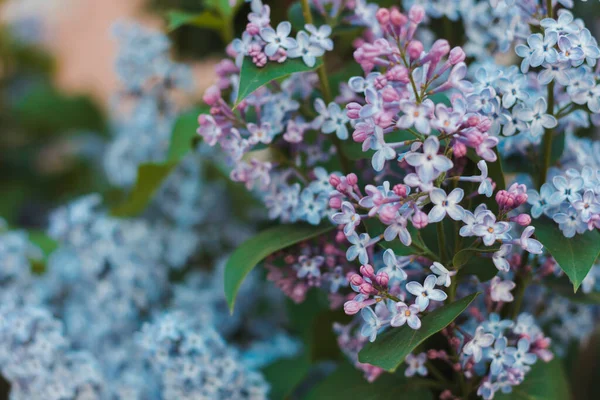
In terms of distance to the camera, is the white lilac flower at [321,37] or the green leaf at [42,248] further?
the green leaf at [42,248]

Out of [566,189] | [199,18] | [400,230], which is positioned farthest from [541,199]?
[199,18]

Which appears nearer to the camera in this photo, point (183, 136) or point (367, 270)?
point (367, 270)

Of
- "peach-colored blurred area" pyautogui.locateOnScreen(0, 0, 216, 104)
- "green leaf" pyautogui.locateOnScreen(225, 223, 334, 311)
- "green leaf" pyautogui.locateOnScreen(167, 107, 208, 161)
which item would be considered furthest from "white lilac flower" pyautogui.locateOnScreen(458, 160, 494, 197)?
"peach-colored blurred area" pyautogui.locateOnScreen(0, 0, 216, 104)

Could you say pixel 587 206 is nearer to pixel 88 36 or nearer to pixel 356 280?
pixel 356 280

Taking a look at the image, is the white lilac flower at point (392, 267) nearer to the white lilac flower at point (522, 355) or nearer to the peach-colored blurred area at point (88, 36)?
the white lilac flower at point (522, 355)

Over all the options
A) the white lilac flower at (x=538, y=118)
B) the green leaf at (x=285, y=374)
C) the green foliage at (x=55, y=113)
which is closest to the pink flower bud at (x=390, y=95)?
the white lilac flower at (x=538, y=118)

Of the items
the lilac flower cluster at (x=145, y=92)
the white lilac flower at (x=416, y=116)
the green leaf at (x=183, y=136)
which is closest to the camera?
the white lilac flower at (x=416, y=116)

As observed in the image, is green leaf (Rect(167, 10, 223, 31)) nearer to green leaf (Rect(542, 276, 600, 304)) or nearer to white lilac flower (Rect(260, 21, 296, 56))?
white lilac flower (Rect(260, 21, 296, 56))
